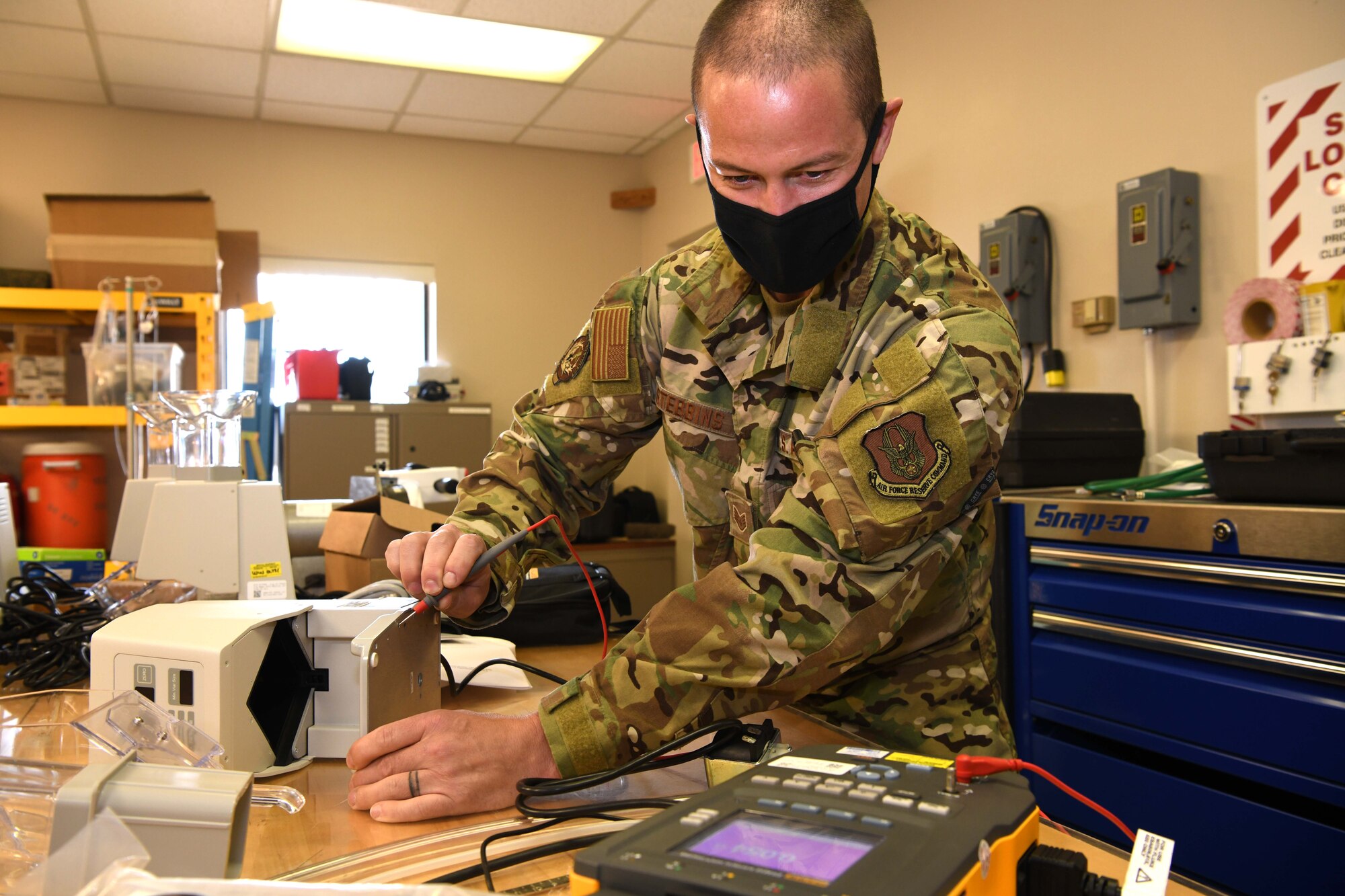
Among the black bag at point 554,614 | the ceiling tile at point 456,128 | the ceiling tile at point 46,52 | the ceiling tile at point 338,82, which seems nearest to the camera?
the black bag at point 554,614

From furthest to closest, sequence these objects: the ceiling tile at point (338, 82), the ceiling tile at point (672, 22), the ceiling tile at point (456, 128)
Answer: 1. the ceiling tile at point (456, 128)
2. the ceiling tile at point (338, 82)
3. the ceiling tile at point (672, 22)

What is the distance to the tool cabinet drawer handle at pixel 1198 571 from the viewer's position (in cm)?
161

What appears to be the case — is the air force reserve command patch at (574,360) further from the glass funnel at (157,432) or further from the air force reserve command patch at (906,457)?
the glass funnel at (157,432)

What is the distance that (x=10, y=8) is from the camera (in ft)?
12.1

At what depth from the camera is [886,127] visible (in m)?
1.00

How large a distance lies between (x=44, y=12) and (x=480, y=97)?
6.00 ft

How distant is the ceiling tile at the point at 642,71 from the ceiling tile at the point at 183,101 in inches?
69.5

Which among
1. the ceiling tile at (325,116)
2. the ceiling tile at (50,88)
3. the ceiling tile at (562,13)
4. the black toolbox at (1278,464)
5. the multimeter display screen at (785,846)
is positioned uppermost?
the ceiling tile at (325,116)

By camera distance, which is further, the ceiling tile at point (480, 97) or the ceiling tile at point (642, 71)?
the ceiling tile at point (480, 97)

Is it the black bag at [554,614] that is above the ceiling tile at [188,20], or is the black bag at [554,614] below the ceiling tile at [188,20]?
below

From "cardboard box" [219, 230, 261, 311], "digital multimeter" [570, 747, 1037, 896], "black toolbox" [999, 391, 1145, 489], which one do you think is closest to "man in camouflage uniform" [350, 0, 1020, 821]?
"digital multimeter" [570, 747, 1037, 896]

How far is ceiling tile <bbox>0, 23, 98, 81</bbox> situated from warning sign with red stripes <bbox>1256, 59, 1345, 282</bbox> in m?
4.35

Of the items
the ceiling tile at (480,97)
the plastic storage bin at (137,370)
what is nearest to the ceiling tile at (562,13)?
the ceiling tile at (480,97)

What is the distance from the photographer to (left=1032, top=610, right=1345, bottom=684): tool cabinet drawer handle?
1.61 m
